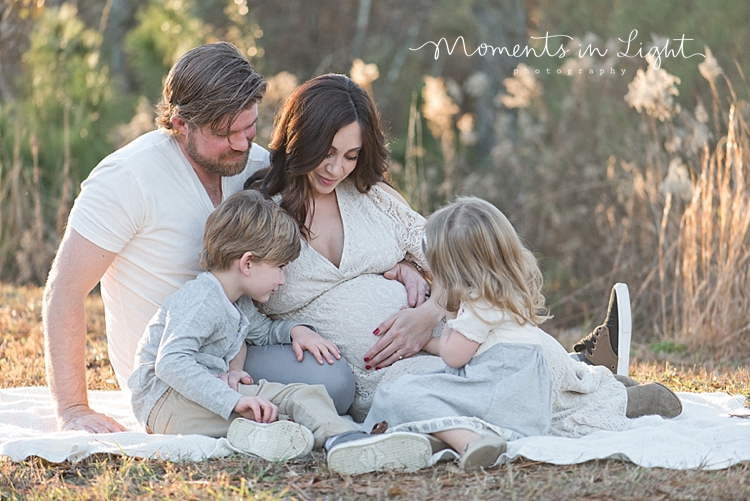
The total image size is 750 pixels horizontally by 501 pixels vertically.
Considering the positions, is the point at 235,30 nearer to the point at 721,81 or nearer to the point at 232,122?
the point at 721,81

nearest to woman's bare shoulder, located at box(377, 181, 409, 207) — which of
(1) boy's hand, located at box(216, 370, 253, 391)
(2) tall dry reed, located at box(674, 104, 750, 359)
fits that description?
(1) boy's hand, located at box(216, 370, 253, 391)

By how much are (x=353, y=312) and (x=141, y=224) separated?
0.90m

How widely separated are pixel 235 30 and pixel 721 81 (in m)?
5.61

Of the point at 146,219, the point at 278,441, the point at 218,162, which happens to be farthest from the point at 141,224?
the point at 278,441

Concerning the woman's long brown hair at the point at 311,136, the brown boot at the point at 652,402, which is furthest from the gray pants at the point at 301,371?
the brown boot at the point at 652,402

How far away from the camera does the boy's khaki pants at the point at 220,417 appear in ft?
9.90

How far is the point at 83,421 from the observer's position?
3.23 m

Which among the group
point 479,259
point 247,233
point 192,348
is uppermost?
point 247,233

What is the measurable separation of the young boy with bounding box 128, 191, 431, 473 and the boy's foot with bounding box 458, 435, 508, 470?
0.13m

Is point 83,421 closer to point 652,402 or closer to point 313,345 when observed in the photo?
point 313,345

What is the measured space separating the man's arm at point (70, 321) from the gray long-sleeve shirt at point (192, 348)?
235mm

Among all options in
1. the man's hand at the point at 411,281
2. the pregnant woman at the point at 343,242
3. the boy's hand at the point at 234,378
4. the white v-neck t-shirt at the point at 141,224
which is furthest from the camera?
the man's hand at the point at 411,281

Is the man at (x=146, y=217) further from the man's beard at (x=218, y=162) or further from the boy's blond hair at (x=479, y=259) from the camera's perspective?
the boy's blond hair at (x=479, y=259)

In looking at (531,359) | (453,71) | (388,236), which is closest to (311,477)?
(531,359)
